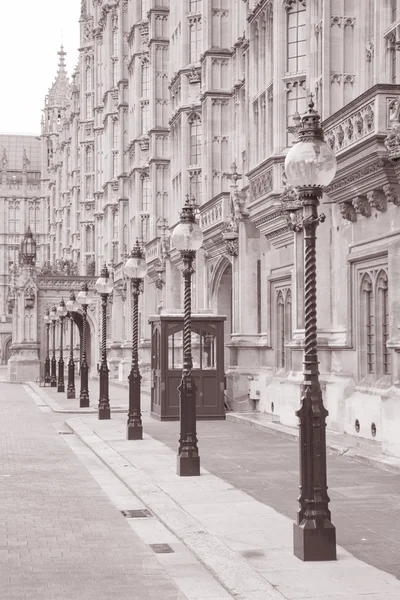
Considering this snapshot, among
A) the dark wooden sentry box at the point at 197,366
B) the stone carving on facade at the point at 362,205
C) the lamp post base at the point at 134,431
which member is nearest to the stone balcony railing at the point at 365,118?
the stone carving on facade at the point at 362,205

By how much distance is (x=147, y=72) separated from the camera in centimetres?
4741

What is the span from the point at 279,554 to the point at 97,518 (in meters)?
2.95

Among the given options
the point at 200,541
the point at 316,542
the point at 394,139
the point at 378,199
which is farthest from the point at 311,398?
the point at 378,199

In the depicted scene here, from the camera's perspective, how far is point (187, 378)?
14227 mm

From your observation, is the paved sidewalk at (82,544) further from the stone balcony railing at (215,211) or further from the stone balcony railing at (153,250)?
the stone balcony railing at (153,250)

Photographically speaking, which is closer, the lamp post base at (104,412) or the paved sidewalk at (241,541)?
the paved sidewalk at (241,541)

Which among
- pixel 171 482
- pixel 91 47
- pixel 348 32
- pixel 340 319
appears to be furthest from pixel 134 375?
pixel 91 47

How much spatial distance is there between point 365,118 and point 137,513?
7.12 meters

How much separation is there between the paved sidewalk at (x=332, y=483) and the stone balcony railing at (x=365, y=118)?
4854 mm

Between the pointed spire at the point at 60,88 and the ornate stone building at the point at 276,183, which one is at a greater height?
the pointed spire at the point at 60,88

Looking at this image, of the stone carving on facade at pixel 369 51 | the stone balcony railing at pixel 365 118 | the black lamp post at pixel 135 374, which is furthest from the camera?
the black lamp post at pixel 135 374

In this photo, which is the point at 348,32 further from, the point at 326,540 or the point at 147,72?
the point at 147,72

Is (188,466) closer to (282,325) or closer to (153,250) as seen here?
(282,325)

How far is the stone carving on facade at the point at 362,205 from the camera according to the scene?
16.2 m
